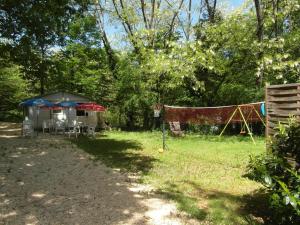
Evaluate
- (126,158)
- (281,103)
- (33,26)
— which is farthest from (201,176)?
(33,26)

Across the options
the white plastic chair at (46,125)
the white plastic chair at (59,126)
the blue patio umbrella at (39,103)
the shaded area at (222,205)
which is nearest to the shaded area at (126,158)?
the shaded area at (222,205)

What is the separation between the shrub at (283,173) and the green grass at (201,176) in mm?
907

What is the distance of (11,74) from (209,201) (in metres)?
33.9

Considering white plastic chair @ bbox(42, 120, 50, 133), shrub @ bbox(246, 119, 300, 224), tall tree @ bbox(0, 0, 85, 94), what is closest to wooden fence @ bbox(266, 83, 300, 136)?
shrub @ bbox(246, 119, 300, 224)

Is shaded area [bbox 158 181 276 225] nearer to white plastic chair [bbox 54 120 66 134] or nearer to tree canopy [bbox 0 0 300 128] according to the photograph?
tree canopy [bbox 0 0 300 128]

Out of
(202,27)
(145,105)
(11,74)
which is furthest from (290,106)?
(11,74)

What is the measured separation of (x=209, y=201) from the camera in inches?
257

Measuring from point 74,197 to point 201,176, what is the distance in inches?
133

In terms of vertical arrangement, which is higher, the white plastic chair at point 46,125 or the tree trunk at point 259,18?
the tree trunk at point 259,18

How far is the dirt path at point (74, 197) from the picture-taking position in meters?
5.53

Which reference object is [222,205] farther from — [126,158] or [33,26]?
[33,26]

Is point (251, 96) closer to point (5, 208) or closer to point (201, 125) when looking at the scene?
point (201, 125)

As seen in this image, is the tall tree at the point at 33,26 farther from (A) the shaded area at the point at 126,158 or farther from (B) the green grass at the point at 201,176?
(B) the green grass at the point at 201,176

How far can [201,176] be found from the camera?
875 cm
